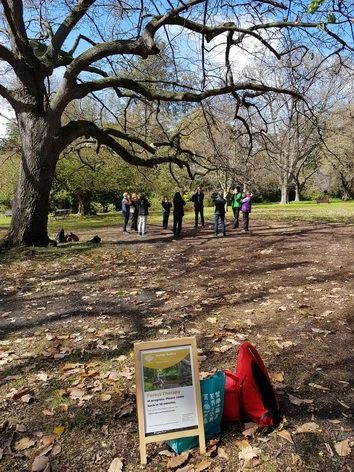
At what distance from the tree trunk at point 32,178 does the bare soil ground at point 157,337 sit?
1532 millimetres

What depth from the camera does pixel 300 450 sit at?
9.92ft

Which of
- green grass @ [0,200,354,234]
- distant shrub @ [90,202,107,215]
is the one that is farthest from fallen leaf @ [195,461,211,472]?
distant shrub @ [90,202,107,215]

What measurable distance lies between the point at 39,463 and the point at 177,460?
0.98m

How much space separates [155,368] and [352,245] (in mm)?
10589

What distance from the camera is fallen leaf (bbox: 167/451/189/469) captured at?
2955 mm

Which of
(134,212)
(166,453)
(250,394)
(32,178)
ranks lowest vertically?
(166,453)

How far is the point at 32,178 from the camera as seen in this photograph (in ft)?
39.4

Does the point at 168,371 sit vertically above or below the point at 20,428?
above

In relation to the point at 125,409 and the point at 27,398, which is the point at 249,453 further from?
the point at 27,398

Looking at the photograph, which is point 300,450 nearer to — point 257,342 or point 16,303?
point 257,342

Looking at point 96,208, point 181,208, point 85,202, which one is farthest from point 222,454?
point 96,208

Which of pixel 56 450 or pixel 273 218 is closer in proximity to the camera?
pixel 56 450

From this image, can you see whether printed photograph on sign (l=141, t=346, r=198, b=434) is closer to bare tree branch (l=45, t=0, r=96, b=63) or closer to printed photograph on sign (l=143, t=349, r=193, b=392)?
printed photograph on sign (l=143, t=349, r=193, b=392)

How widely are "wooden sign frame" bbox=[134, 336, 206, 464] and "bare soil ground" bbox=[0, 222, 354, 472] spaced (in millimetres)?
176
